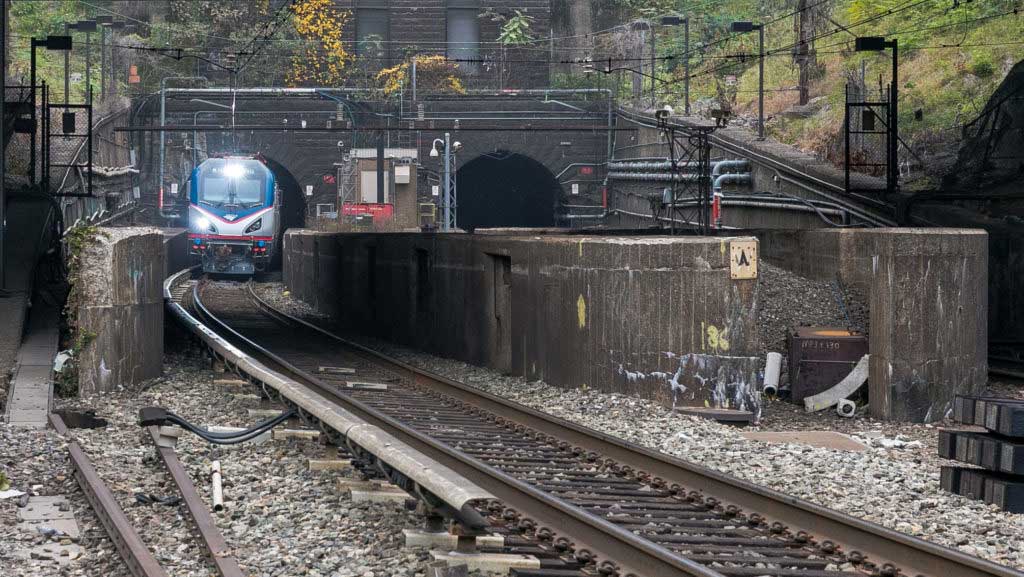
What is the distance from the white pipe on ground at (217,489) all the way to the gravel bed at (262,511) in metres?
0.08

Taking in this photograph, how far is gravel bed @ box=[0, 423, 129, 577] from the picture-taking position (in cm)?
765

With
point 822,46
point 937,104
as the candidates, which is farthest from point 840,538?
point 822,46

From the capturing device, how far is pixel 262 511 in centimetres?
901

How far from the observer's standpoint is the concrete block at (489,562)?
7.00m

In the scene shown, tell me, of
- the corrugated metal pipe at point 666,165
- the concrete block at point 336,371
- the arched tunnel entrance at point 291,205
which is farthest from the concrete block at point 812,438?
the arched tunnel entrance at point 291,205

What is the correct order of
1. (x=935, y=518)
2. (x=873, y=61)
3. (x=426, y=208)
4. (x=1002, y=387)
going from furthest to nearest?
(x=426, y=208)
(x=873, y=61)
(x=1002, y=387)
(x=935, y=518)

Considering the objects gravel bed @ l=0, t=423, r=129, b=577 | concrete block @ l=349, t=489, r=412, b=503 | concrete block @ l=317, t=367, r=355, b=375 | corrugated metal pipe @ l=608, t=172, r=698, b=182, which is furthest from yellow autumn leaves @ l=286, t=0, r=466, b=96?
concrete block @ l=349, t=489, r=412, b=503

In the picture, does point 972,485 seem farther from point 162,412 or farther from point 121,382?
point 121,382

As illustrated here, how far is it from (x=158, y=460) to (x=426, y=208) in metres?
40.5

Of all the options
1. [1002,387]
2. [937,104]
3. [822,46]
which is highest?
[822,46]

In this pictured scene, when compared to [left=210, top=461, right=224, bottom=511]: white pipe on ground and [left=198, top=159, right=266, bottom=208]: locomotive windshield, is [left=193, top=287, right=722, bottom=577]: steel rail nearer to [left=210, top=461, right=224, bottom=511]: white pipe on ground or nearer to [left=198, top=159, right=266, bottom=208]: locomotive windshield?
[left=210, top=461, right=224, bottom=511]: white pipe on ground

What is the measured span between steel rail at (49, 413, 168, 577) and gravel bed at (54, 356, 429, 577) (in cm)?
15

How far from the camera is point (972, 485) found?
949cm

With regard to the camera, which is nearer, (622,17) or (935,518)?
(935,518)
